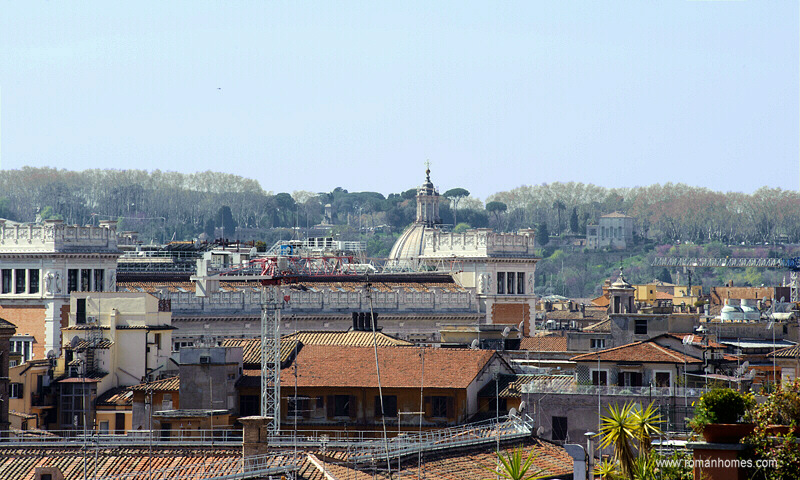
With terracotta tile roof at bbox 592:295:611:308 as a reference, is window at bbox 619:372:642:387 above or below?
above

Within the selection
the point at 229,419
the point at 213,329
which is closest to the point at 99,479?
the point at 229,419

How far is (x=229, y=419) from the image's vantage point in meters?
45.9

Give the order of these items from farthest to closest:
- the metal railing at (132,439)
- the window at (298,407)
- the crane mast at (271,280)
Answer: the window at (298,407), the crane mast at (271,280), the metal railing at (132,439)

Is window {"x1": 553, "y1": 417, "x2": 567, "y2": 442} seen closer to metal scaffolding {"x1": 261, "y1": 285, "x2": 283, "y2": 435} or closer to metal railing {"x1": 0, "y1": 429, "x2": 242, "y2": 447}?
metal scaffolding {"x1": 261, "y1": 285, "x2": 283, "y2": 435}

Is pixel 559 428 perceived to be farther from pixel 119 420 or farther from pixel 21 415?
pixel 21 415

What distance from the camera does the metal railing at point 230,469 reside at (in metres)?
32.2

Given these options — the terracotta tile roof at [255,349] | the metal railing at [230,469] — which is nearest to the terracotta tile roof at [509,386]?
the terracotta tile roof at [255,349]

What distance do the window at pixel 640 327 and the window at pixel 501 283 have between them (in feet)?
141

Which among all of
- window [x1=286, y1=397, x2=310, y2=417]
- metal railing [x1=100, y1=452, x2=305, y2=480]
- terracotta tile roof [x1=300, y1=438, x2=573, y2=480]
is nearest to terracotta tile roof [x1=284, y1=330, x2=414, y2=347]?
window [x1=286, y1=397, x2=310, y2=417]

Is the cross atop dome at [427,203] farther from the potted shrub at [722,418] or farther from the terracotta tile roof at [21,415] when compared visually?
the potted shrub at [722,418]

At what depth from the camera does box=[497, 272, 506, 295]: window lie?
10256 cm

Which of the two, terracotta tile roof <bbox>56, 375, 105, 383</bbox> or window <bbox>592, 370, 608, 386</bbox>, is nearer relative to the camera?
window <bbox>592, 370, 608, 386</bbox>

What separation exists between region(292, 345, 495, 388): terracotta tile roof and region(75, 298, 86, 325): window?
13.9 metres

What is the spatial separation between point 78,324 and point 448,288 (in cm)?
3990
